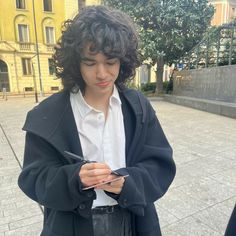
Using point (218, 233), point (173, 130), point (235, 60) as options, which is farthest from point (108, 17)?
point (235, 60)

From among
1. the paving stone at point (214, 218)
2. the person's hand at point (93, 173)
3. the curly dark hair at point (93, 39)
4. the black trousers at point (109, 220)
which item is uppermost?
the curly dark hair at point (93, 39)

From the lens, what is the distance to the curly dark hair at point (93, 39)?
1051mm

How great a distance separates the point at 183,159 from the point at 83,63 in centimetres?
362

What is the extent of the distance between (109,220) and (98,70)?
0.70m

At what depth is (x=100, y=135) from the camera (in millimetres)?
1170

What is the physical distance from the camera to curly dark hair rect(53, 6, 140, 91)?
105 centimetres

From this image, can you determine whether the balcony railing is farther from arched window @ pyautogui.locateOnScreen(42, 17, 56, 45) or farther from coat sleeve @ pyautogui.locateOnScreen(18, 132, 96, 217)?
coat sleeve @ pyautogui.locateOnScreen(18, 132, 96, 217)

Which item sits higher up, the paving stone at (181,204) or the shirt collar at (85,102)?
the shirt collar at (85,102)

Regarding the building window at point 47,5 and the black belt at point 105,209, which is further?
the building window at point 47,5

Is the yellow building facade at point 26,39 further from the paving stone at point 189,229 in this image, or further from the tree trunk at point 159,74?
the paving stone at point 189,229

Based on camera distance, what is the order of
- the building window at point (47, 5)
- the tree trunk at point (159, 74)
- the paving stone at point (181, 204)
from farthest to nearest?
1. the building window at point (47, 5)
2. the tree trunk at point (159, 74)
3. the paving stone at point (181, 204)

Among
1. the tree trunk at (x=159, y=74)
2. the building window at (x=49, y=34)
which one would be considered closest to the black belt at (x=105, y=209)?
the tree trunk at (x=159, y=74)

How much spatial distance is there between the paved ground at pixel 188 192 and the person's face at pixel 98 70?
72.8 inches

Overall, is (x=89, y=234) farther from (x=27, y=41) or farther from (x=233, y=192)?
(x=27, y=41)
